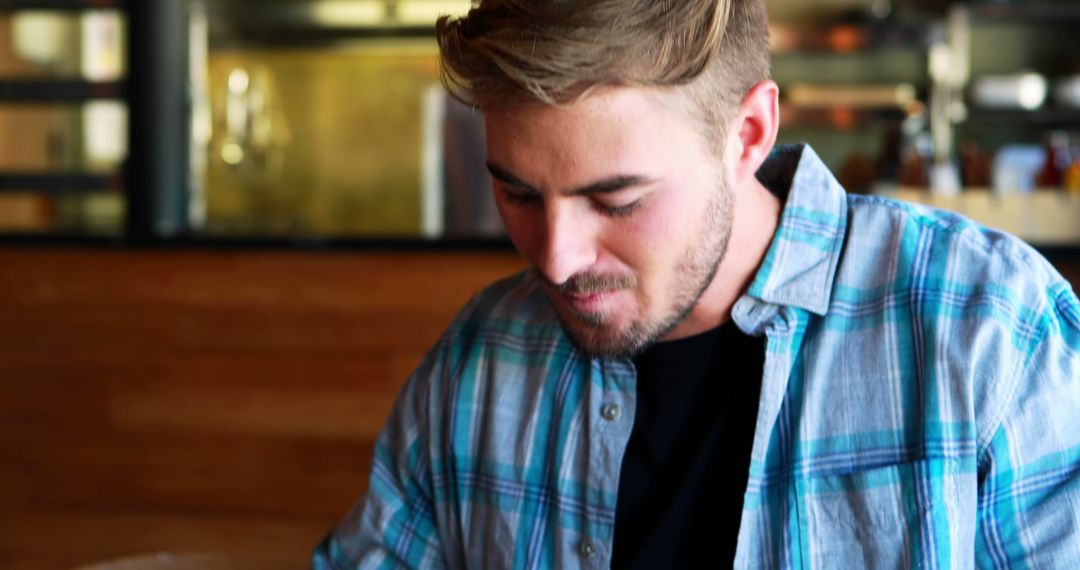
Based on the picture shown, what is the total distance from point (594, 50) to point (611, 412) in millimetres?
387

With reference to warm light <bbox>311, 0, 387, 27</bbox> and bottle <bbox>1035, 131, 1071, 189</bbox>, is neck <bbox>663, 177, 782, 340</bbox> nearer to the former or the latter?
bottle <bbox>1035, 131, 1071, 189</bbox>

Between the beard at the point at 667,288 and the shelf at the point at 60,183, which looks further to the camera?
the shelf at the point at 60,183

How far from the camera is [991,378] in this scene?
1112 millimetres

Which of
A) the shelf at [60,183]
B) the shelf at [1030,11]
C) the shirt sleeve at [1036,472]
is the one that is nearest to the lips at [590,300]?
the shirt sleeve at [1036,472]

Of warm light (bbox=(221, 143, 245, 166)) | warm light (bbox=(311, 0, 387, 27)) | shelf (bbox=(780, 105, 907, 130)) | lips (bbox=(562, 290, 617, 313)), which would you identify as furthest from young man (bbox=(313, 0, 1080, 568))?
shelf (bbox=(780, 105, 907, 130))

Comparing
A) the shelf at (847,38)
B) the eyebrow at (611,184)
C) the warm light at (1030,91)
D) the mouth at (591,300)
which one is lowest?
the mouth at (591,300)

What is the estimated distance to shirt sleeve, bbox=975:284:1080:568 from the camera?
3.53 ft

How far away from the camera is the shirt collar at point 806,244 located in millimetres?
1211

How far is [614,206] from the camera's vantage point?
1104 millimetres

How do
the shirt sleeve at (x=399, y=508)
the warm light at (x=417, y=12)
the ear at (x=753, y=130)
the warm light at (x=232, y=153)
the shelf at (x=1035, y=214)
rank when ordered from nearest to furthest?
the ear at (x=753, y=130)
the shirt sleeve at (x=399, y=508)
the shelf at (x=1035, y=214)
the warm light at (x=232, y=153)
the warm light at (x=417, y=12)

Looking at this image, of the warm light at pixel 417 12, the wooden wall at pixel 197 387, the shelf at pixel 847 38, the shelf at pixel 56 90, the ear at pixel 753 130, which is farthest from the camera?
the shelf at pixel 847 38

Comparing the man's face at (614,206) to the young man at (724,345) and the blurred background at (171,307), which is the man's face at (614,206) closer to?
the young man at (724,345)

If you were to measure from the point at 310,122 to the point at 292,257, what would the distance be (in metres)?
2.51

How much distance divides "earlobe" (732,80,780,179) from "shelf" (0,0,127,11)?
280 cm
